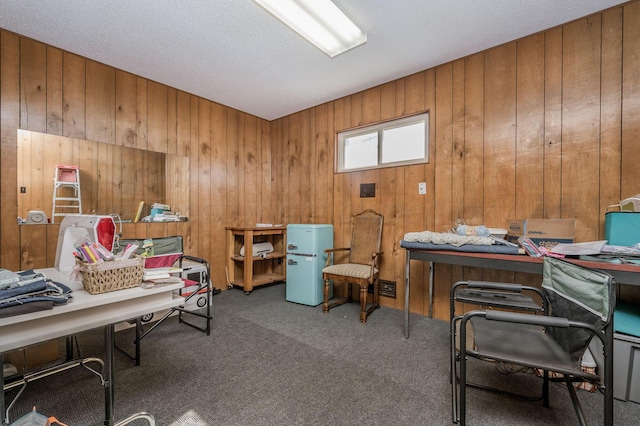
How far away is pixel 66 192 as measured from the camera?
102 inches

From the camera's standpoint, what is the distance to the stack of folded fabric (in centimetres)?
89

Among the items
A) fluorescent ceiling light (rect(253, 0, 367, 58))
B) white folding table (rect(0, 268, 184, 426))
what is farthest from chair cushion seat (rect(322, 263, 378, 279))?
fluorescent ceiling light (rect(253, 0, 367, 58))

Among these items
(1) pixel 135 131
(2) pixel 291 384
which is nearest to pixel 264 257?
(1) pixel 135 131

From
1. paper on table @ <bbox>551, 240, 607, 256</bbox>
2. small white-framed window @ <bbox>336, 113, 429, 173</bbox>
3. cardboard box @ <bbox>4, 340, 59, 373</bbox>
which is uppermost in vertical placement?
small white-framed window @ <bbox>336, 113, 429, 173</bbox>

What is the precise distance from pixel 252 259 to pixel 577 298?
3189 mm

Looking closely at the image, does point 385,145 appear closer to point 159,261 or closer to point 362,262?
point 362,262

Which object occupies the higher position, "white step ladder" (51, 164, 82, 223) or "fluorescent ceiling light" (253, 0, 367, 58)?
"fluorescent ceiling light" (253, 0, 367, 58)

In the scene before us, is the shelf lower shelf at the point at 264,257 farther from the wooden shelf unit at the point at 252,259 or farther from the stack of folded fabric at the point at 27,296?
the stack of folded fabric at the point at 27,296

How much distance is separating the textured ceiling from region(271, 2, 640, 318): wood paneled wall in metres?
0.20

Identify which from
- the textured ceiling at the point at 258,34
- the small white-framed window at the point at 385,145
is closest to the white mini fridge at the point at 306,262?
the small white-framed window at the point at 385,145

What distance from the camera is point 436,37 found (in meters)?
2.37

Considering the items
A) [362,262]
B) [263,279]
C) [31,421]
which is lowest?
[263,279]

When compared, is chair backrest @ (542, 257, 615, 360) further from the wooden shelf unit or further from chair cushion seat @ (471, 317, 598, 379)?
the wooden shelf unit

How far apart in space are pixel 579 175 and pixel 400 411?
88.1 inches
